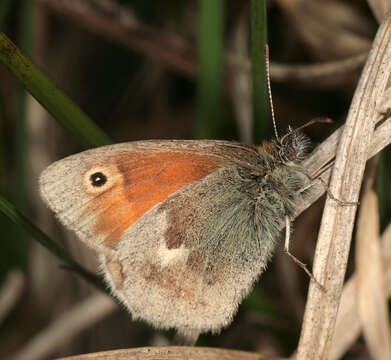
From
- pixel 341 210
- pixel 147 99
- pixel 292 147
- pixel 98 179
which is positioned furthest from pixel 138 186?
pixel 147 99

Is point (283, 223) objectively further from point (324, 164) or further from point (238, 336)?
point (238, 336)

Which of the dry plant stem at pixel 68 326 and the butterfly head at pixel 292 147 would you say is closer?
the butterfly head at pixel 292 147

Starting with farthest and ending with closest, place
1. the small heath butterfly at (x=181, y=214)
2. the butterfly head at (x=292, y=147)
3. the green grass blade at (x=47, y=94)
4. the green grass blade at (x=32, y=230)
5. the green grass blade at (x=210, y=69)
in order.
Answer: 1. the green grass blade at (x=210, y=69)
2. the butterfly head at (x=292, y=147)
3. the small heath butterfly at (x=181, y=214)
4. the green grass blade at (x=32, y=230)
5. the green grass blade at (x=47, y=94)

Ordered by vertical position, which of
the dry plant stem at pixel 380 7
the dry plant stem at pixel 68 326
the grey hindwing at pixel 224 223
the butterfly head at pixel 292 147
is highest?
the dry plant stem at pixel 380 7

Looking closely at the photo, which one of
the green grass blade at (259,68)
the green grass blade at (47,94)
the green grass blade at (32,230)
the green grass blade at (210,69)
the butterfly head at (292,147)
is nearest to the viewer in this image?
the green grass blade at (47,94)

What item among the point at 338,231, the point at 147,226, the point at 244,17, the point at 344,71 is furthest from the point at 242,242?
the point at 244,17

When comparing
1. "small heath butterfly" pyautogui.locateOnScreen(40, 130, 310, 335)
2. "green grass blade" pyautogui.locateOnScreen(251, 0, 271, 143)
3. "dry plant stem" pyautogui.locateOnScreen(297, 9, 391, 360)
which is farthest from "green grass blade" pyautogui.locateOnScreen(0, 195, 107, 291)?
"green grass blade" pyautogui.locateOnScreen(251, 0, 271, 143)

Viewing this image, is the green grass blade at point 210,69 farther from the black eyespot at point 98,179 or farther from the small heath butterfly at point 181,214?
the black eyespot at point 98,179

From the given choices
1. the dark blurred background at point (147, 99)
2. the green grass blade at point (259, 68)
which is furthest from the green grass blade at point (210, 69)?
the green grass blade at point (259, 68)
